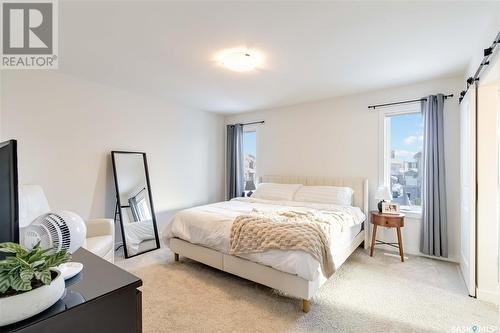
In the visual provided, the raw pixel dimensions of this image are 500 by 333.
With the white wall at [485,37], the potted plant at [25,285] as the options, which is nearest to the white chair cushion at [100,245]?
the potted plant at [25,285]

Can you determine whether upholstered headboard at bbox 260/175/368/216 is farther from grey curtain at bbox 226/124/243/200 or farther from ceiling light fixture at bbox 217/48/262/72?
ceiling light fixture at bbox 217/48/262/72

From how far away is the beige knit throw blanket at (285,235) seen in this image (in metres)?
2.07

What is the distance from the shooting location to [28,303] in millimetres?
661

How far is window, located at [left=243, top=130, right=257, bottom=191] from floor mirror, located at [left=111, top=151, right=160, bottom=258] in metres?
2.10

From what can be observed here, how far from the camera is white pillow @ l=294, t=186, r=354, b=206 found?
3.50 metres

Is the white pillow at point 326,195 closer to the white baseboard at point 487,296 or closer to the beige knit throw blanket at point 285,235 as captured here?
the beige knit throw blanket at point 285,235

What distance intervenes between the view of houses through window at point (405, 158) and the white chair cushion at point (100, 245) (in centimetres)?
382

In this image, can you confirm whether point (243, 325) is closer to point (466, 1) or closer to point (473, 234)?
point (473, 234)

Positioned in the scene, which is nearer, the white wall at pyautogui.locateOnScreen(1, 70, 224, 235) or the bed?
the bed

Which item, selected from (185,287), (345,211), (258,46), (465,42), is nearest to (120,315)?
(185,287)

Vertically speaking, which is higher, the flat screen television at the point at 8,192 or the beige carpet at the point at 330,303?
the flat screen television at the point at 8,192

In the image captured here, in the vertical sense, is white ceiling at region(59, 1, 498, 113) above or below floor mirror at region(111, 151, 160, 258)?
above

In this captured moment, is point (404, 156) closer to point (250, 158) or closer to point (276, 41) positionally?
point (276, 41)

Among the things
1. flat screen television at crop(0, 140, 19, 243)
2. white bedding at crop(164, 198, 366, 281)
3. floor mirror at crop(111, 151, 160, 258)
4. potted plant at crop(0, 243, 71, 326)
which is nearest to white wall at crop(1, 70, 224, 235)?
floor mirror at crop(111, 151, 160, 258)
